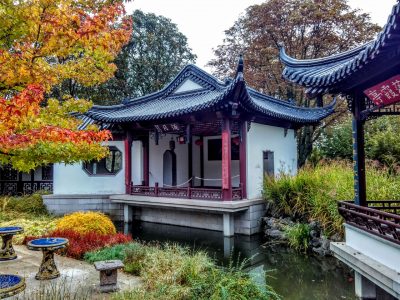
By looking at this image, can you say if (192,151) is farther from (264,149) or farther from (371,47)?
(371,47)

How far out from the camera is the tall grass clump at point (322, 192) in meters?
7.96

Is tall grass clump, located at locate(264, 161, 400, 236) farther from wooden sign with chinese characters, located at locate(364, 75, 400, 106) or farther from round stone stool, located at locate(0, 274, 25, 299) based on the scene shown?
round stone stool, located at locate(0, 274, 25, 299)

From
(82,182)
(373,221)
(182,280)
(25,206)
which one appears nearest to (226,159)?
(182,280)

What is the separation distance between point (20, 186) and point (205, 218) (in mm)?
9887

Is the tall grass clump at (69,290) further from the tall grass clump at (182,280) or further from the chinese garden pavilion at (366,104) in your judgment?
the chinese garden pavilion at (366,104)

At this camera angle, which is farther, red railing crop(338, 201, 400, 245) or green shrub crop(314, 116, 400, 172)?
green shrub crop(314, 116, 400, 172)

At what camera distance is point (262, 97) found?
1345 cm

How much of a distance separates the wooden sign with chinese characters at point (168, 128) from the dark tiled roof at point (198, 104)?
506mm

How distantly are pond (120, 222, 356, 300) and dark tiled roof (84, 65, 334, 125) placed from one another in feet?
12.0

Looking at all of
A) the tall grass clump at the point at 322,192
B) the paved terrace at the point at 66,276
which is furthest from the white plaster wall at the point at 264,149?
the paved terrace at the point at 66,276

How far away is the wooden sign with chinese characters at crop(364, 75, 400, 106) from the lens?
4.07m

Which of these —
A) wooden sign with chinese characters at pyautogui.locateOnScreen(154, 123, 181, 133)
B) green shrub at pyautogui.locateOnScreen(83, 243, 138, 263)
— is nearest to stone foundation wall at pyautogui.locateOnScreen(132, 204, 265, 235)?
wooden sign with chinese characters at pyautogui.locateOnScreen(154, 123, 181, 133)

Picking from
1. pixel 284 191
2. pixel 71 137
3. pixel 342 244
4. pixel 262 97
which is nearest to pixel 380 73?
pixel 342 244

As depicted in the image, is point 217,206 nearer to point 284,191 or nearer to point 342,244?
point 284,191
